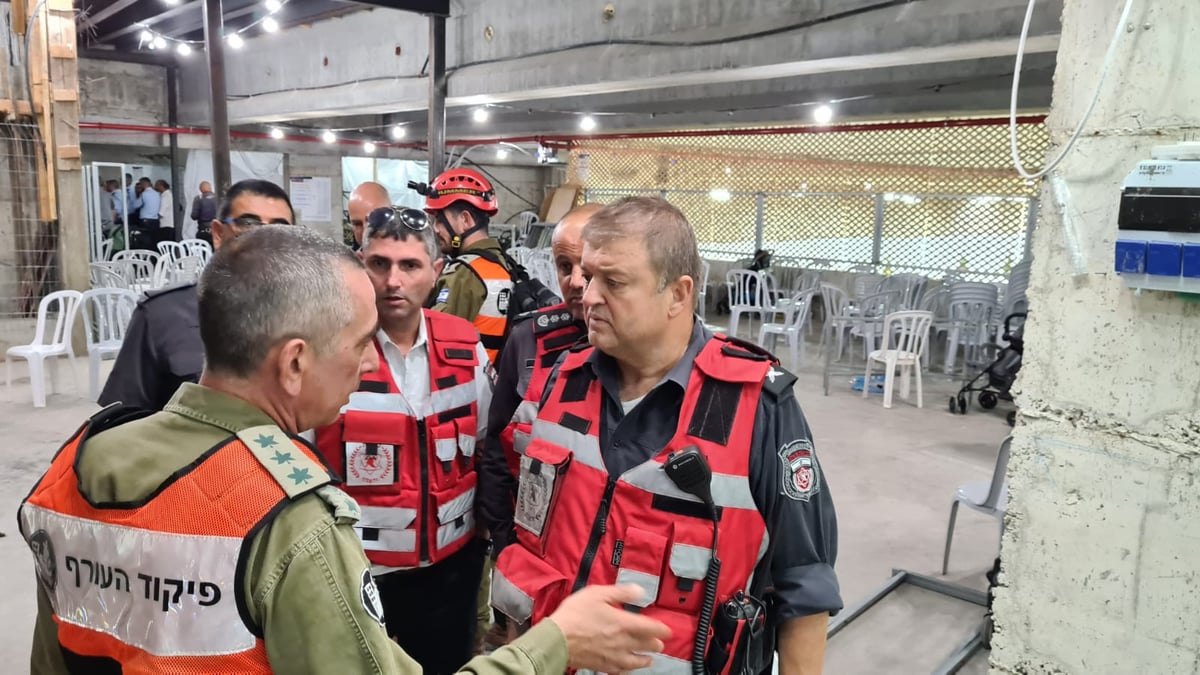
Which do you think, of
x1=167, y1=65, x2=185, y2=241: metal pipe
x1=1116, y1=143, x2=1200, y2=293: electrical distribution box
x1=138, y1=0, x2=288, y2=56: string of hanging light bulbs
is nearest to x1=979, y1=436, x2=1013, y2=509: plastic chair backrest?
x1=1116, y1=143, x2=1200, y2=293: electrical distribution box

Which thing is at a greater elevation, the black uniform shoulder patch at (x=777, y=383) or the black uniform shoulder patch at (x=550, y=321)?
the black uniform shoulder patch at (x=550, y=321)

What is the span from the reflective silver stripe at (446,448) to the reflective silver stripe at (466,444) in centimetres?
2

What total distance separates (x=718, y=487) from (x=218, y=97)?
21.2 ft

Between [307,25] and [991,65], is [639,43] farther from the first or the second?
[307,25]

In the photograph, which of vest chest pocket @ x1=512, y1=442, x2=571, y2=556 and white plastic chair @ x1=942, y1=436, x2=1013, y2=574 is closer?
vest chest pocket @ x1=512, y1=442, x2=571, y2=556

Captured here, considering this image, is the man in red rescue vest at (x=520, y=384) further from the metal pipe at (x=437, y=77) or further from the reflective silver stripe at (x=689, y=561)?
the metal pipe at (x=437, y=77)

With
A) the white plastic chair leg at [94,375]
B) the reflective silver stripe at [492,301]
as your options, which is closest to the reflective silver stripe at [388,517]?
the reflective silver stripe at [492,301]

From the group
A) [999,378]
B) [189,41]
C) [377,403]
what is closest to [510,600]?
[377,403]

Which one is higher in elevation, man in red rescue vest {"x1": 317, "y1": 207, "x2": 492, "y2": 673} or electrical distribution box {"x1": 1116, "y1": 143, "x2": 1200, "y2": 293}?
electrical distribution box {"x1": 1116, "y1": 143, "x2": 1200, "y2": 293}

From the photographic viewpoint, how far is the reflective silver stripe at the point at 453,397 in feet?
5.90

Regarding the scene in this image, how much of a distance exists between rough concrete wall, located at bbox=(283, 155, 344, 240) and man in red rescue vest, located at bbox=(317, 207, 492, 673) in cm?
1354

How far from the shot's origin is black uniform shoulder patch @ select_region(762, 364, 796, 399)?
137 cm

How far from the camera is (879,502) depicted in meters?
4.43

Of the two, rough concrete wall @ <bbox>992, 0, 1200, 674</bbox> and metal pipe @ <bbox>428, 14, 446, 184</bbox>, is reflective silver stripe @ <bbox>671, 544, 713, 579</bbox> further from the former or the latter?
metal pipe @ <bbox>428, 14, 446, 184</bbox>
